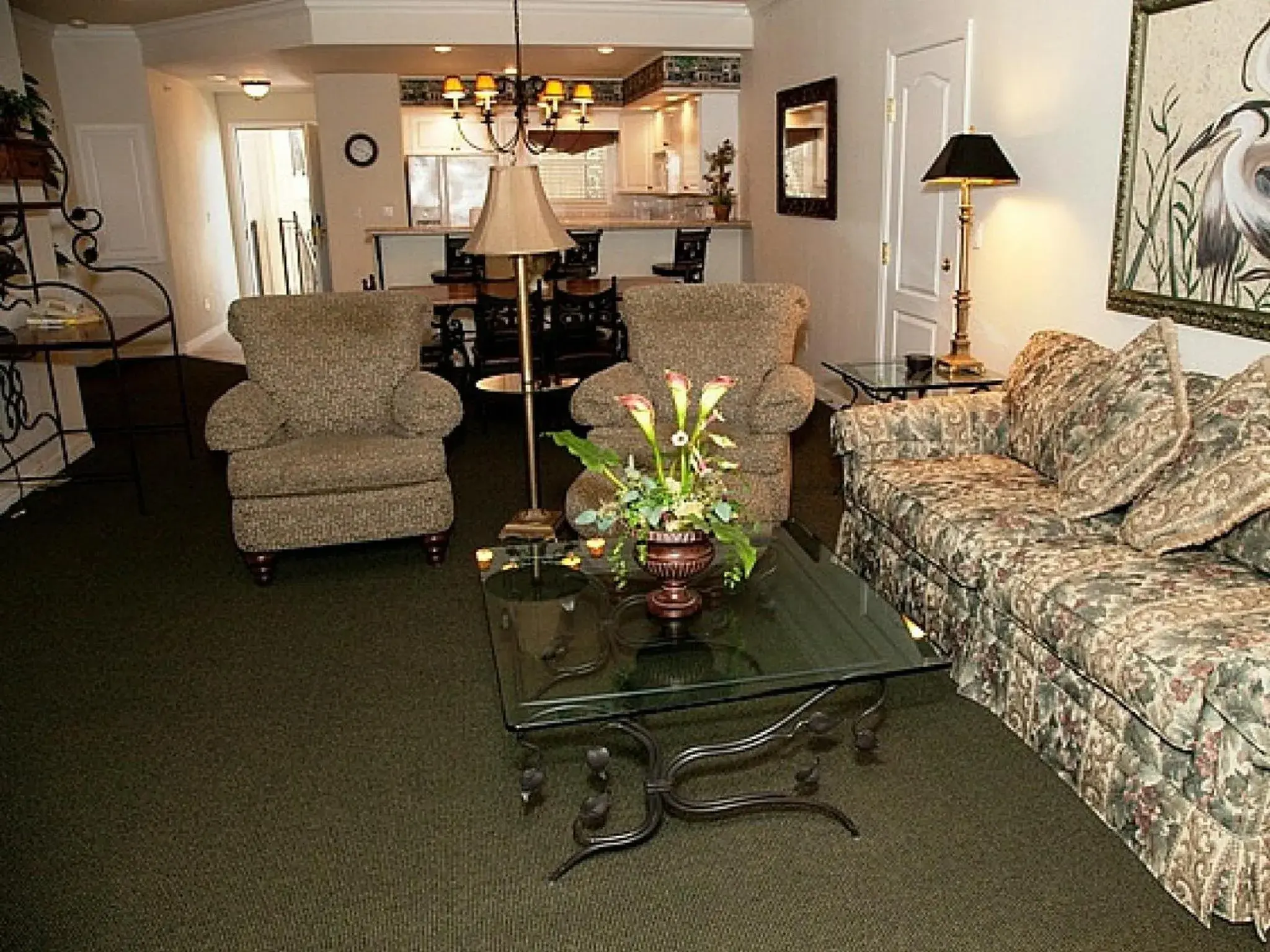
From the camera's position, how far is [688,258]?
7.66 m

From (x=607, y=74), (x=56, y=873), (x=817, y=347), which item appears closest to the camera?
(x=56, y=873)

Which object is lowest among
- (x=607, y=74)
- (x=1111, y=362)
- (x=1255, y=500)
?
(x=1255, y=500)

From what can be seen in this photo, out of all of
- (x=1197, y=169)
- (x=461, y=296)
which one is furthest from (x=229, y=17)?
(x=1197, y=169)

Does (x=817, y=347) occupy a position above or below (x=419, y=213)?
below

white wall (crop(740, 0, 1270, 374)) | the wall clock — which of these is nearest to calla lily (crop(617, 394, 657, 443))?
white wall (crop(740, 0, 1270, 374))

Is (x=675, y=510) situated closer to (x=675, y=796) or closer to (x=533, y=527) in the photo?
(x=675, y=796)

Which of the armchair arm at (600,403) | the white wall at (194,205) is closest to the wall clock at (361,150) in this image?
the white wall at (194,205)

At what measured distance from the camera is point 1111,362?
3180mm

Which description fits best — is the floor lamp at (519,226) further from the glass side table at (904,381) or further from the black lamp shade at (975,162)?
the black lamp shade at (975,162)

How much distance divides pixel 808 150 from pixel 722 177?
1.76 meters

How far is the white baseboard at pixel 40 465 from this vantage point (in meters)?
5.09

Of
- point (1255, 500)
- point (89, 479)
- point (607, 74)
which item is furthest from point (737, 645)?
point (607, 74)

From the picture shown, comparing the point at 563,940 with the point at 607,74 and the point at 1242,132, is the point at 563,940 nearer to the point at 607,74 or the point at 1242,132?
the point at 1242,132

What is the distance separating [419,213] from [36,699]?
851 cm
